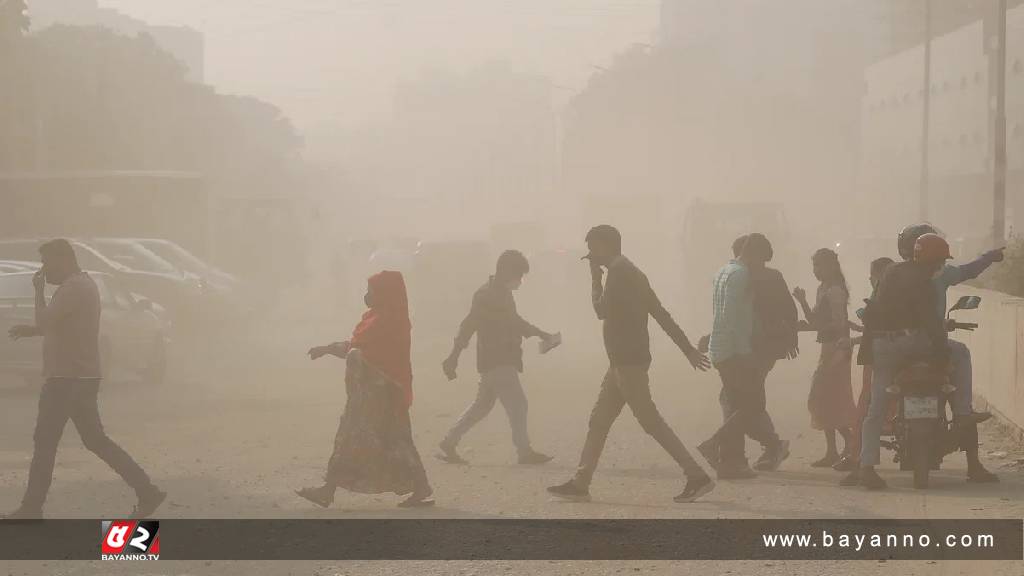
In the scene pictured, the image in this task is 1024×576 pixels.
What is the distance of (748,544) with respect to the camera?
940cm

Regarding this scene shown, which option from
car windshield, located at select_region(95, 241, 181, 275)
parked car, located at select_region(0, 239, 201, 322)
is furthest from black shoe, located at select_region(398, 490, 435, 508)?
car windshield, located at select_region(95, 241, 181, 275)

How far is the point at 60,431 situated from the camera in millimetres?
10828

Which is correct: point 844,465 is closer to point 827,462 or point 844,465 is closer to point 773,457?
point 827,462

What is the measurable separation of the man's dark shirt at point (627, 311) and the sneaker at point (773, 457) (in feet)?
6.46

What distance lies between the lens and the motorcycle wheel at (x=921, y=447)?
37.0 feet

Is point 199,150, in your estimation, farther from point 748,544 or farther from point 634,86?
point 748,544

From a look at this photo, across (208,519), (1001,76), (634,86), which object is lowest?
(208,519)

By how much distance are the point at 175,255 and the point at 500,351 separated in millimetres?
17803

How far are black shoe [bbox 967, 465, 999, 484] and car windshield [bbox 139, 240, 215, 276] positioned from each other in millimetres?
20282

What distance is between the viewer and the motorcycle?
11250mm

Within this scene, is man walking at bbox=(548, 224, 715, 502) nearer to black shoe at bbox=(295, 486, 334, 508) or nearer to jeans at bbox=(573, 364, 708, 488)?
jeans at bbox=(573, 364, 708, 488)

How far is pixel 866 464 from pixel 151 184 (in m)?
27.3

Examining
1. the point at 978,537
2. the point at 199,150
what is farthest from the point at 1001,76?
the point at 199,150

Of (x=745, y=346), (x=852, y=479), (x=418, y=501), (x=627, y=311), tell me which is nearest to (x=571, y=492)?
(x=418, y=501)
